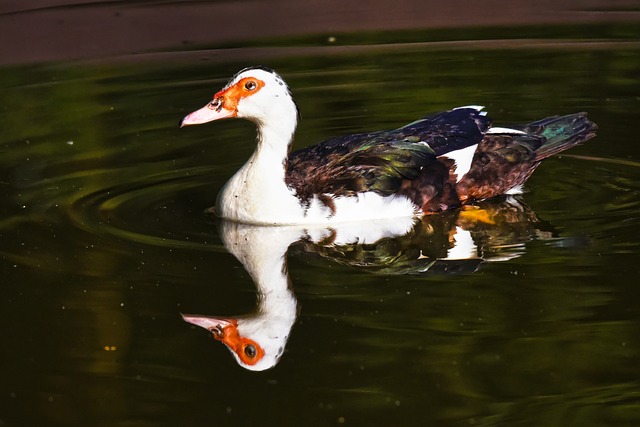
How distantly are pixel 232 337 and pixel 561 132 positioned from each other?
3.55 meters

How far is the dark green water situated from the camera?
20.9ft

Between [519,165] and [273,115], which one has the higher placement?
[273,115]

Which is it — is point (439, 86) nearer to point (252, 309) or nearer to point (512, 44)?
point (512, 44)

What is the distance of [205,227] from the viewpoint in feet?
29.6

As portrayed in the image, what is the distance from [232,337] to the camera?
7180 mm

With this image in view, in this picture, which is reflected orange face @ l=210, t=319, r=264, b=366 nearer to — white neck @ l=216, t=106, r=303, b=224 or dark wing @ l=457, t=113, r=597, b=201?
white neck @ l=216, t=106, r=303, b=224

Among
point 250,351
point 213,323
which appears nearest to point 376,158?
point 213,323

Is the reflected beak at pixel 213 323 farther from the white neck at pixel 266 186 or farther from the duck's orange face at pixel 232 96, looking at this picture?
the duck's orange face at pixel 232 96

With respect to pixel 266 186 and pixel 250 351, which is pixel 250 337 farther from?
pixel 266 186

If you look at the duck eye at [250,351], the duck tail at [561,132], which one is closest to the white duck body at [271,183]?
the duck tail at [561,132]

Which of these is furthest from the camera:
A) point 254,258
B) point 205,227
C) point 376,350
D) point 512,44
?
point 512,44

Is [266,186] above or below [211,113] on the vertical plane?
below

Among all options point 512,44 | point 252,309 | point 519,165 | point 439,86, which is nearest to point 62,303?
point 252,309

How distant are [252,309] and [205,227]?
5.10 ft
